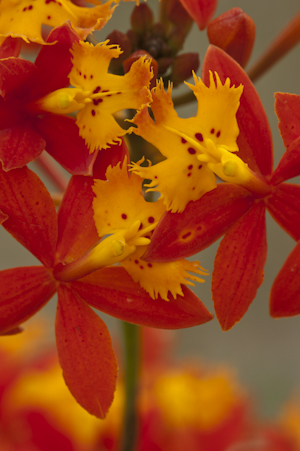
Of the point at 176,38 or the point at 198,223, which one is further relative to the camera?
the point at 176,38

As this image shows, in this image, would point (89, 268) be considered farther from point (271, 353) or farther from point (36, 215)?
point (271, 353)

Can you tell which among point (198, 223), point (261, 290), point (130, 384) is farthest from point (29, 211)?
point (261, 290)

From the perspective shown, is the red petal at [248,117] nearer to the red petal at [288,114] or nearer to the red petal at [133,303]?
the red petal at [288,114]

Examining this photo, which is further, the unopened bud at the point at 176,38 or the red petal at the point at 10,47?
the unopened bud at the point at 176,38

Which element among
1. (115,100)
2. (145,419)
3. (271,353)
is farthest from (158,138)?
(271,353)

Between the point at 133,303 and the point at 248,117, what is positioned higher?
the point at 248,117

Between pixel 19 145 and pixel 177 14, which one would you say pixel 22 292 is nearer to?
pixel 19 145

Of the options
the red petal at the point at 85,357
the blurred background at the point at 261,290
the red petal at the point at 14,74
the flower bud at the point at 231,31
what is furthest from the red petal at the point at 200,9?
the blurred background at the point at 261,290

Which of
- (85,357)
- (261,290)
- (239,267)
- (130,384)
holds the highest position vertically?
(239,267)
